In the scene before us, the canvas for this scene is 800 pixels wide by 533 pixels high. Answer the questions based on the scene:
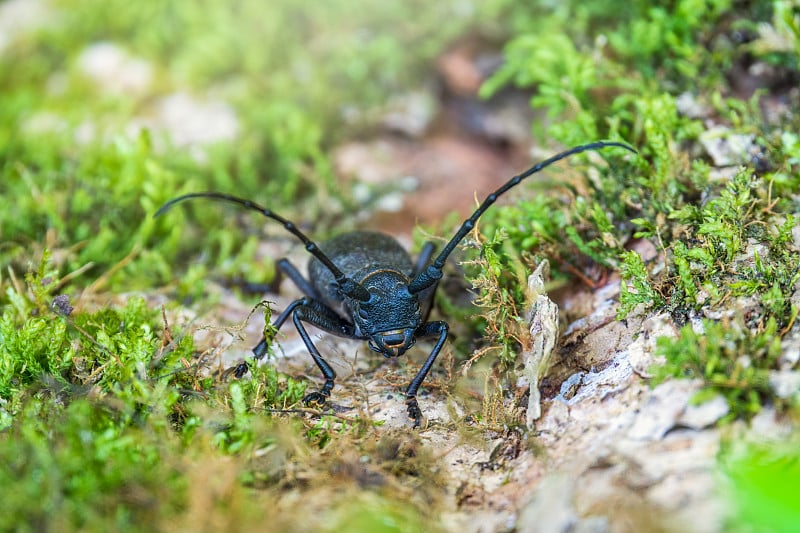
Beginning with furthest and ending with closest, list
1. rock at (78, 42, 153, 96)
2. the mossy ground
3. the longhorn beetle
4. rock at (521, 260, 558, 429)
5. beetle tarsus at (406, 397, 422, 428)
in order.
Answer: rock at (78, 42, 153, 96) < the longhorn beetle < beetle tarsus at (406, 397, 422, 428) < rock at (521, 260, 558, 429) < the mossy ground

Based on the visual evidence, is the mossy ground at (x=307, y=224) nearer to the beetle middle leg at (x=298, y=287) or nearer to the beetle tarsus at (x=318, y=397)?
the beetle tarsus at (x=318, y=397)

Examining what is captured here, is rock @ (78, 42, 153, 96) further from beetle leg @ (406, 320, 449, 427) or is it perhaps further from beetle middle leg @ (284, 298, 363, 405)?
beetle leg @ (406, 320, 449, 427)

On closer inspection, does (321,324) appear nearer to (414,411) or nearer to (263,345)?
(263,345)

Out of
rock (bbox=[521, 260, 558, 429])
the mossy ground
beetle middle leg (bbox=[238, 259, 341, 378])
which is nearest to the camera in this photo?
the mossy ground

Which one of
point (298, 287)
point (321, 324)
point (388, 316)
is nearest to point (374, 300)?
point (388, 316)

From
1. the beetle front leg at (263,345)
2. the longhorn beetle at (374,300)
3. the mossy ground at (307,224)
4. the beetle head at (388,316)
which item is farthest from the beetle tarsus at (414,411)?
the beetle front leg at (263,345)

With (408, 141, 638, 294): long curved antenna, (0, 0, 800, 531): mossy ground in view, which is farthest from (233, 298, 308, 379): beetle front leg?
(408, 141, 638, 294): long curved antenna

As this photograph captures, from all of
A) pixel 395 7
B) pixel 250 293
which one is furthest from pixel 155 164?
pixel 395 7
